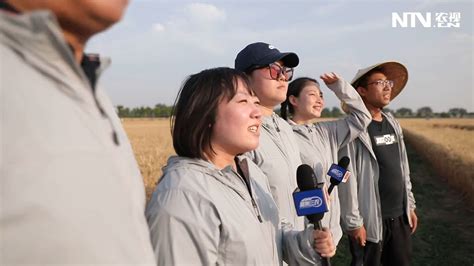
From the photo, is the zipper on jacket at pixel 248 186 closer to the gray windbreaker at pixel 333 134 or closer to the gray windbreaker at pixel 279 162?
the gray windbreaker at pixel 279 162

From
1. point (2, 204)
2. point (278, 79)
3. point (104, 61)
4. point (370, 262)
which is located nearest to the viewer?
point (2, 204)

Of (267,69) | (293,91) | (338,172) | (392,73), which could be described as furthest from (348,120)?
(267,69)

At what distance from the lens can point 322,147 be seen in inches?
155

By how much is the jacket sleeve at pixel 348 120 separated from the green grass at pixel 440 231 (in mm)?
2863

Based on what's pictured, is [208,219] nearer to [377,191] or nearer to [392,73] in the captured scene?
[377,191]

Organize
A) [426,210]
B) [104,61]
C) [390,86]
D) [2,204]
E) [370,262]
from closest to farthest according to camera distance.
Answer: [2,204]
[104,61]
[370,262]
[390,86]
[426,210]

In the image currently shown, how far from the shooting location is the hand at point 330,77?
4.12m

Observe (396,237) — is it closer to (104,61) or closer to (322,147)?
(322,147)

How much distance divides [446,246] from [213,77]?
22.6 feet

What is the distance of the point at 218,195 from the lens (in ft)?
5.79

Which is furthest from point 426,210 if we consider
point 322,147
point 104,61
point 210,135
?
point 104,61

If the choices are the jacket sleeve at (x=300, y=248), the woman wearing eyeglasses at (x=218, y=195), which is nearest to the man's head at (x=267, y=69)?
the woman wearing eyeglasses at (x=218, y=195)

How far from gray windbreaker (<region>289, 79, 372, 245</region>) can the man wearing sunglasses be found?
514 mm

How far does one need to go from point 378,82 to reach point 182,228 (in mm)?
3443
